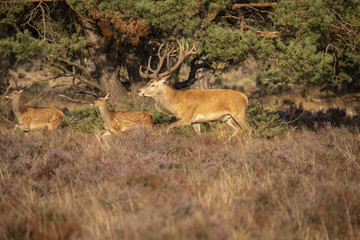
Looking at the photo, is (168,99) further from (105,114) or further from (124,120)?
(105,114)

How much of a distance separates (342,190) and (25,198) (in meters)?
3.62

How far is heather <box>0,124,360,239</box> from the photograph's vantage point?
366cm

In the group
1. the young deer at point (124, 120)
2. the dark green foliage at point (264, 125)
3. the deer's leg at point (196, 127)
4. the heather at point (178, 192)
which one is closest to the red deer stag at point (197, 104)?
the deer's leg at point (196, 127)

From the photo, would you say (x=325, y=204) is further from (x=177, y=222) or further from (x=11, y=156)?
(x=11, y=156)

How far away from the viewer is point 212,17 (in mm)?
9516

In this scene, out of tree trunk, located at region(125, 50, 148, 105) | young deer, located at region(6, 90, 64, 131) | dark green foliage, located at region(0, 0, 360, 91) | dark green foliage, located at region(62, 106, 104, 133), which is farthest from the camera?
tree trunk, located at region(125, 50, 148, 105)

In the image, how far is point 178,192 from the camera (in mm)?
4480

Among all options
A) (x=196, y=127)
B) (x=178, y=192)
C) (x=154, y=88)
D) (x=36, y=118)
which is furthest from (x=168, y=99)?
(x=178, y=192)

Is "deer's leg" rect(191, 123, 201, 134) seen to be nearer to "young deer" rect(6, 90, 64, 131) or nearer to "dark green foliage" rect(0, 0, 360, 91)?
"dark green foliage" rect(0, 0, 360, 91)

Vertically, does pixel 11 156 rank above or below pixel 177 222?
below

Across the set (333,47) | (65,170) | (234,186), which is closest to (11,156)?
(65,170)

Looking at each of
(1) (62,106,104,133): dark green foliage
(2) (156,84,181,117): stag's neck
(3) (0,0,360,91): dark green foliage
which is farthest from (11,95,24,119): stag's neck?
(2) (156,84,181,117): stag's neck

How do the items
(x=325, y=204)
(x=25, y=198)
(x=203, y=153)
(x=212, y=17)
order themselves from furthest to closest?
(x=212, y=17) < (x=203, y=153) < (x=25, y=198) < (x=325, y=204)

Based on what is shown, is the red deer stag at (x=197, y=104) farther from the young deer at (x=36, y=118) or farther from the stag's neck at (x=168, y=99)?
the young deer at (x=36, y=118)
